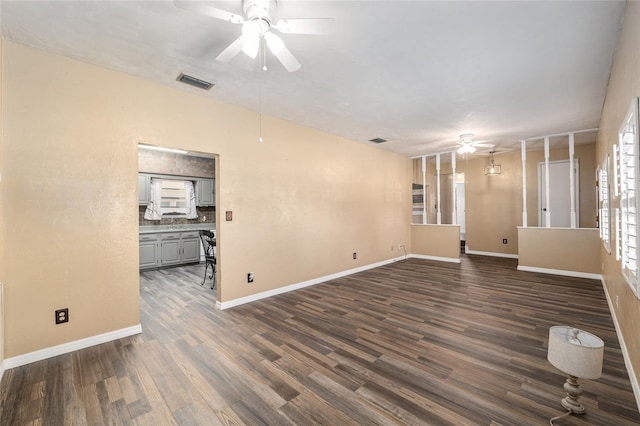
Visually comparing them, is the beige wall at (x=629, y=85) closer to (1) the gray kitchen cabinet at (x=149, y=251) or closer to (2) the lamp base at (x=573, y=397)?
(2) the lamp base at (x=573, y=397)

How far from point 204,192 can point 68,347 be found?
4.90 m

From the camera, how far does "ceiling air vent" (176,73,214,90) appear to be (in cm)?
310

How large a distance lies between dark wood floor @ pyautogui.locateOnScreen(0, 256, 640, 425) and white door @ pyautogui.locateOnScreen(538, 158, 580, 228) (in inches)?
135

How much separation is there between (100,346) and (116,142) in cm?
210

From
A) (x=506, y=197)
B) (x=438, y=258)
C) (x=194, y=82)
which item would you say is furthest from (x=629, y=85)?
(x=506, y=197)

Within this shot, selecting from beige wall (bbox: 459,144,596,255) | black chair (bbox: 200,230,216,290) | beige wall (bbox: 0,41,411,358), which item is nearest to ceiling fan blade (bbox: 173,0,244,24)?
beige wall (bbox: 0,41,411,358)

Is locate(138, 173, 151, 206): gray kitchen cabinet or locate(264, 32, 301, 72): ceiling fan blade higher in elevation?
locate(264, 32, 301, 72): ceiling fan blade

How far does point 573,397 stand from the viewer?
1.80 m

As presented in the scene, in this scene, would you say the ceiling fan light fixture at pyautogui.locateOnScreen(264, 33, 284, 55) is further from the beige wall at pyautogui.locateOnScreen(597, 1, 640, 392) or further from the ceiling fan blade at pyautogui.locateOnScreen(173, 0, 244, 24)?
the beige wall at pyautogui.locateOnScreen(597, 1, 640, 392)

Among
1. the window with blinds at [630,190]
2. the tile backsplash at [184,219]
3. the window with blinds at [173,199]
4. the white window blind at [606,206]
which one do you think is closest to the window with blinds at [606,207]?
the white window blind at [606,206]

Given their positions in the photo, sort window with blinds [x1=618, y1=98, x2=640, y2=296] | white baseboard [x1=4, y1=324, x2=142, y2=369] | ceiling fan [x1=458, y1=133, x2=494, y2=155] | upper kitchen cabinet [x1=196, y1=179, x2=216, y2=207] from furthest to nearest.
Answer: upper kitchen cabinet [x1=196, y1=179, x2=216, y2=207] < ceiling fan [x1=458, y1=133, x2=494, y2=155] < white baseboard [x1=4, y1=324, x2=142, y2=369] < window with blinds [x1=618, y1=98, x2=640, y2=296]

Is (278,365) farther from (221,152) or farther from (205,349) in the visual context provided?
Result: (221,152)

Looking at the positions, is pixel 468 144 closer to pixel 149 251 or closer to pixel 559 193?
pixel 559 193

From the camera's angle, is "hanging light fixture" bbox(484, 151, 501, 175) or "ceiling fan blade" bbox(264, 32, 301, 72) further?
"hanging light fixture" bbox(484, 151, 501, 175)
